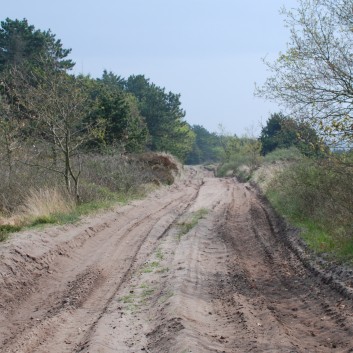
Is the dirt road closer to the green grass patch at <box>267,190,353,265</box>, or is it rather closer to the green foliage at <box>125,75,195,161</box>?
the green grass patch at <box>267,190,353,265</box>

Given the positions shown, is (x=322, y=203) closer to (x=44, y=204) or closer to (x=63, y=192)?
(x=44, y=204)

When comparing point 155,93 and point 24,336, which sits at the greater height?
point 155,93

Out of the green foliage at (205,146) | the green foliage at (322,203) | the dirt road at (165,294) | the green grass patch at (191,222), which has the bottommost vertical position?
the dirt road at (165,294)

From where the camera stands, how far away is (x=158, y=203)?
26484mm

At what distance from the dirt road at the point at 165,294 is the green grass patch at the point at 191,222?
14cm

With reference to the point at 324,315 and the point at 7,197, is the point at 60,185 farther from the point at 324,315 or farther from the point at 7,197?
the point at 324,315

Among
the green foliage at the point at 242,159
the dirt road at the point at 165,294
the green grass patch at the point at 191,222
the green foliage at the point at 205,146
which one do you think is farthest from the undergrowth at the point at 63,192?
the green foliage at the point at 205,146

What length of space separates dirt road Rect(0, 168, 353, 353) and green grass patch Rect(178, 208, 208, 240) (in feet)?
0.45

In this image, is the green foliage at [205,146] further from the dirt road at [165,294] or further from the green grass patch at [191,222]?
the dirt road at [165,294]

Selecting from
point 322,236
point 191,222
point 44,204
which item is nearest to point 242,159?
point 191,222

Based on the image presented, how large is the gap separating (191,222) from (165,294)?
30.7 feet

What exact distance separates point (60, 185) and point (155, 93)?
3925 centimetres

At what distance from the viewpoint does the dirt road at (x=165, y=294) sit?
22.8 ft

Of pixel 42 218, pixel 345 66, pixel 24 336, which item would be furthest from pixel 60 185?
pixel 24 336
